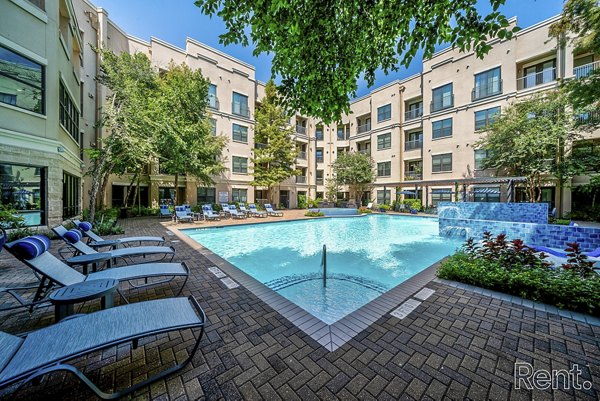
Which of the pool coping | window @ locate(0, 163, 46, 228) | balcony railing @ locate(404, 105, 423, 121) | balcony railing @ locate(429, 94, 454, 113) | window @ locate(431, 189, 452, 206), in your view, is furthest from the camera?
balcony railing @ locate(404, 105, 423, 121)

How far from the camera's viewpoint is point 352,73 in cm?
446

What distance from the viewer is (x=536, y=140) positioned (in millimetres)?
14648

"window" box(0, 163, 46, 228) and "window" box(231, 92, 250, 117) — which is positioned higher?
"window" box(231, 92, 250, 117)

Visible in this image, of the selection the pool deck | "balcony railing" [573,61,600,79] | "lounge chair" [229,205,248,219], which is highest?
"balcony railing" [573,61,600,79]

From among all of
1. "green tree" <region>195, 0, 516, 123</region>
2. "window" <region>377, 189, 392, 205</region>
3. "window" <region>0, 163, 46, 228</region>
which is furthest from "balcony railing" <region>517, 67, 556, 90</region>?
"window" <region>0, 163, 46, 228</region>

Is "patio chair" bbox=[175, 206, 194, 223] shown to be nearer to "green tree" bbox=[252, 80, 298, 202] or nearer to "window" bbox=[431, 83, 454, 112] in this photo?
"green tree" bbox=[252, 80, 298, 202]

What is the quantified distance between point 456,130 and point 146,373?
1023 inches

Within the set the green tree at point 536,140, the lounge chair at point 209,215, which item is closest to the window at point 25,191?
the lounge chair at point 209,215

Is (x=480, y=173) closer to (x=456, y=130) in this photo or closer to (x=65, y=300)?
(x=456, y=130)

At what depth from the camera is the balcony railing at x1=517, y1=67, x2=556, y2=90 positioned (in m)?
16.9

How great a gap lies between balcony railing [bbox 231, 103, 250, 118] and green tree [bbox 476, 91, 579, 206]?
21.5 metres

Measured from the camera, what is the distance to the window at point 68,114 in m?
9.62

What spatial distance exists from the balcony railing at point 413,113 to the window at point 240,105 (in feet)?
57.6

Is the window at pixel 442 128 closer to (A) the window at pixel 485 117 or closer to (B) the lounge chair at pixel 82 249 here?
(A) the window at pixel 485 117
